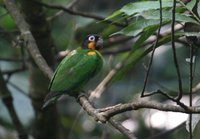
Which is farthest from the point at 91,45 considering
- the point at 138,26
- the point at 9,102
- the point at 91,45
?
the point at 138,26

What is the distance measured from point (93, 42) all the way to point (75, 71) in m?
0.24

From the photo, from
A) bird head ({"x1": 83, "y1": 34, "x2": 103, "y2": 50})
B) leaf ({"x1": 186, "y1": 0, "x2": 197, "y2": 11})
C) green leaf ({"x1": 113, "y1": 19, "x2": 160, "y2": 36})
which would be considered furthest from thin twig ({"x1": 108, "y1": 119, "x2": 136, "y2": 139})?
bird head ({"x1": 83, "y1": 34, "x2": 103, "y2": 50})

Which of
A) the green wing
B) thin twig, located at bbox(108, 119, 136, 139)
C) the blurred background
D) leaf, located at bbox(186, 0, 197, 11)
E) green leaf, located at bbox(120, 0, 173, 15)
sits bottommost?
the blurred background

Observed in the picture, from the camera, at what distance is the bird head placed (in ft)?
9.52

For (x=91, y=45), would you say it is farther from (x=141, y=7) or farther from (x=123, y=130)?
(x=123, y=130)

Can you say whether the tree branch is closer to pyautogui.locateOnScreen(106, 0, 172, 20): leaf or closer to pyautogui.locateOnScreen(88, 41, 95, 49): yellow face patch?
pyautogui.locateOnScreen(88, 41, 95, 49): yellow face patch

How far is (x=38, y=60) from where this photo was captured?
2270 mm

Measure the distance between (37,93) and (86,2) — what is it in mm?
1691

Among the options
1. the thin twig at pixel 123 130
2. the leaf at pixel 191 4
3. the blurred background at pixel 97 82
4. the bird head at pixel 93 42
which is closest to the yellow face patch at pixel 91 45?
the bird head at pixel 93 42

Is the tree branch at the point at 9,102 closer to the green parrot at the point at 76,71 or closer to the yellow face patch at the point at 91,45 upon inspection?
the green parrot at the point at 76,71

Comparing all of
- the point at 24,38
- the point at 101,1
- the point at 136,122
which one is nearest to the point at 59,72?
the point at 24,38

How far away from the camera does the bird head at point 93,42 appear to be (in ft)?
9.52

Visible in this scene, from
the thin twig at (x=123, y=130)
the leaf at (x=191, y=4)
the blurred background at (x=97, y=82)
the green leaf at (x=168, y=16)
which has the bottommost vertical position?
the blurred background at (x=97, y=82)

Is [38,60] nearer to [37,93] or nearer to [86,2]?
[37,93]
